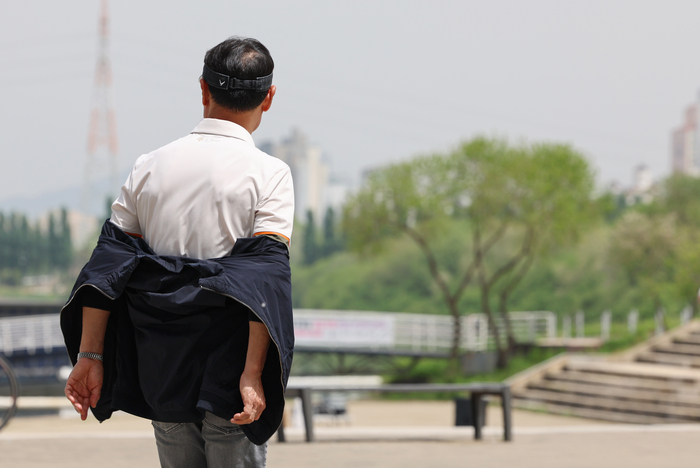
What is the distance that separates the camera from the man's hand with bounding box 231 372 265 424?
1.47 metres

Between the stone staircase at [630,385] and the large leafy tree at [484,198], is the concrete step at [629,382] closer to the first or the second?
the stone staircase at [630,385]

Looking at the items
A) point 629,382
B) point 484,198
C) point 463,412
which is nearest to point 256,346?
point 463,412

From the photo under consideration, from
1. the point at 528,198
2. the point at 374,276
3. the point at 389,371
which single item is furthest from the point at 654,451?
the point at 374,276

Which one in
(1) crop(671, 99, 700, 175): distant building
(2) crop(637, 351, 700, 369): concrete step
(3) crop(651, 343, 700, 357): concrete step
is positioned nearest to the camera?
(2) crop(637, 351, 700, 369): concrete step

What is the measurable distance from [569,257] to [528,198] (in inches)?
1608

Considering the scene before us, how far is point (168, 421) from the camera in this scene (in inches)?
62.0

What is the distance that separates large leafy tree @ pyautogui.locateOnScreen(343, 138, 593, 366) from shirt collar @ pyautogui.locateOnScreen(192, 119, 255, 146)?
22303 millimetres

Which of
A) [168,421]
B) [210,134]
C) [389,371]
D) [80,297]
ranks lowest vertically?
[389,371]

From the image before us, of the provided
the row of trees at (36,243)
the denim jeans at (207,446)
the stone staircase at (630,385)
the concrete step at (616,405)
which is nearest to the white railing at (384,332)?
the stone staircase at (630,385)

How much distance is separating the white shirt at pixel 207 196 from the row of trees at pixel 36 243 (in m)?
73.3

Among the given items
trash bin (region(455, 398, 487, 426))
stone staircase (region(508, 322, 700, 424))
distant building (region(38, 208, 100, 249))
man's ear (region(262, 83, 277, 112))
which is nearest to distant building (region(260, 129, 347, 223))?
distant building (region(38, 208, 100, 249))

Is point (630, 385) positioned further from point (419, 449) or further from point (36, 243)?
point (36, 243)

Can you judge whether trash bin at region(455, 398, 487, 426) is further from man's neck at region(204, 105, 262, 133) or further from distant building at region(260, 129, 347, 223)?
distant building at region(260, 129, 347, 223)

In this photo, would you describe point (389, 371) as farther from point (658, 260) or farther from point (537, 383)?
point (537, 383)
